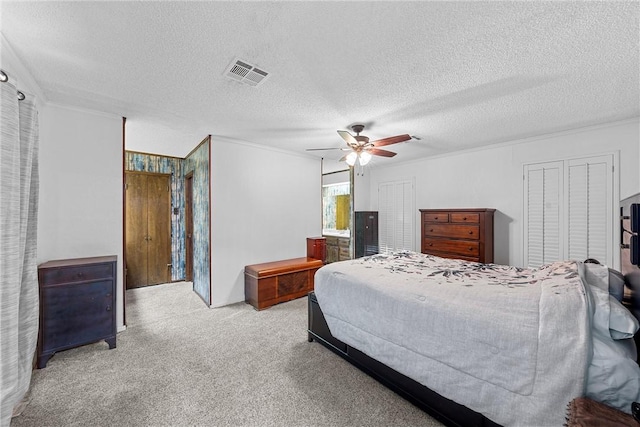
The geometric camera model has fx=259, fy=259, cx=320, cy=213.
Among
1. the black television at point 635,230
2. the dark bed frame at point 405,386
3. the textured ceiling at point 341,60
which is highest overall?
the textured ceiling at point 341,60

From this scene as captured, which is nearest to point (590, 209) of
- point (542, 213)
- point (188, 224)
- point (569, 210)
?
point (569, 210)

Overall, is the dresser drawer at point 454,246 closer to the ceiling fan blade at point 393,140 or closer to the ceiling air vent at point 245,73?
the ceiling fan blade at point 393,140

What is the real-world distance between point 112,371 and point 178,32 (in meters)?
2.80

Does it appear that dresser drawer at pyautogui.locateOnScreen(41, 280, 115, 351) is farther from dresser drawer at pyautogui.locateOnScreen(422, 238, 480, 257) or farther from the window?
the window

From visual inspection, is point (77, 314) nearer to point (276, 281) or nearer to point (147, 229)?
point (276, 281)

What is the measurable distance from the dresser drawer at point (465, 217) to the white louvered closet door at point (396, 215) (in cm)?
117

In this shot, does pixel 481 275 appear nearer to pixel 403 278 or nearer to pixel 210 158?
pixel 403 278

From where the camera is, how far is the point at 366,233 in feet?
19.7

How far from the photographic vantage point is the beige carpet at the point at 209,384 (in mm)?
1781

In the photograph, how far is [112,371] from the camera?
90.4 inches

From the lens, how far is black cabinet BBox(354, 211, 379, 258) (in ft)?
19.6

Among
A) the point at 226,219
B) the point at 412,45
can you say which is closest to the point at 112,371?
the point at 226,219

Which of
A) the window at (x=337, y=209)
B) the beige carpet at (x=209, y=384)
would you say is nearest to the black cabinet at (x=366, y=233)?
the window at (x=337, y=209)

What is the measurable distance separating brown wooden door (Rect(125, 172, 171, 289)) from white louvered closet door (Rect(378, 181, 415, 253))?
14.7 ft
